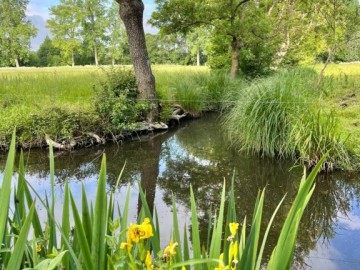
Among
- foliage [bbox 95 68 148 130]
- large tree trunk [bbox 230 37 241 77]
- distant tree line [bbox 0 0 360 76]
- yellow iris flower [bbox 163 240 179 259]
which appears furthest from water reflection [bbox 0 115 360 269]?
large tree trunk [bbox 230 37 241 77]

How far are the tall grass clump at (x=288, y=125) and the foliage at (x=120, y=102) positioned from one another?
2.22 m

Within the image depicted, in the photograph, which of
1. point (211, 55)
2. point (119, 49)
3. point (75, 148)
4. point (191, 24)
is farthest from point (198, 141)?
point (119, 49)

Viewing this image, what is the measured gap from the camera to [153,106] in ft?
27.3

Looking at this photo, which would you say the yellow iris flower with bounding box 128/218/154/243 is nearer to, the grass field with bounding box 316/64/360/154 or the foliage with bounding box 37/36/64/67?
the grass field with bounding box 316/64/360/154

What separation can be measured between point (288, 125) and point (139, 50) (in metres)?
3.98

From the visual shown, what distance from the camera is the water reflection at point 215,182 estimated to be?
11.3 feet

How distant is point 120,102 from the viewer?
25.3 feet

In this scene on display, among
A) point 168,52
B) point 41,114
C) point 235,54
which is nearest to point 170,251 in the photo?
point 41,114

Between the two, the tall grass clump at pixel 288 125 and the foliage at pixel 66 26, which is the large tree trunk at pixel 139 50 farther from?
the foliage at pixel 66 26

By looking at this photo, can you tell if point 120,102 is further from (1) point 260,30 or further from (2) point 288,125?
(1) point 260,30

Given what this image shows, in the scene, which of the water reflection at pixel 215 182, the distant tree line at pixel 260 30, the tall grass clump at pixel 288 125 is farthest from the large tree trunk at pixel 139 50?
the distant tree line at pixel 260 30

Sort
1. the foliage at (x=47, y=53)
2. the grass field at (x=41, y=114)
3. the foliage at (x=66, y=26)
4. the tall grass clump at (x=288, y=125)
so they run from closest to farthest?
1. the tall grass clump at (x=288, y=125)
2. the grass field at (x=41, y=114)
3. the foliage at (x=66, y=26)
4. the foliage at (x=47, y=53)

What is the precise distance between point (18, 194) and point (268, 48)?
1295cm

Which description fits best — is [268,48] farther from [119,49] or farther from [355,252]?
[119,49]
